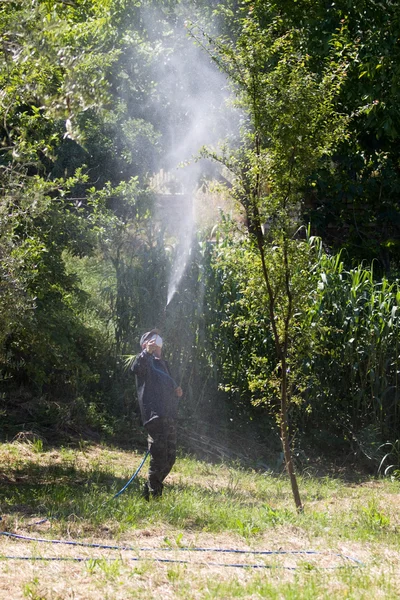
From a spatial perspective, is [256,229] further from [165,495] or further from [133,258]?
[133,258]

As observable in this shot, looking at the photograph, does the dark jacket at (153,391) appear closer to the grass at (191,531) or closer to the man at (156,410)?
the man at (156,410)

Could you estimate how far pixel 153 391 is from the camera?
7.30 metres

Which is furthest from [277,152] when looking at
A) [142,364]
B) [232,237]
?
[232,237]

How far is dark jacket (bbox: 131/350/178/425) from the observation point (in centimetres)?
726

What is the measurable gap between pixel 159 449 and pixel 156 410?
37cm

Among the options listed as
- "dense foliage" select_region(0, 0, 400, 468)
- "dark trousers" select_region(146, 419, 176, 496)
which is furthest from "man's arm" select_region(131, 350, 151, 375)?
"dense foliage" select_region(0, 0, 400, 468)

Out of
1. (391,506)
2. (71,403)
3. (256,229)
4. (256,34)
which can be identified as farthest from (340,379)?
(256,34)

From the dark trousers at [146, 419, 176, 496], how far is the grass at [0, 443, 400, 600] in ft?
0.66

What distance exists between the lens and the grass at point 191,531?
462 cm

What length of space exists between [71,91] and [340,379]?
6.07 metres

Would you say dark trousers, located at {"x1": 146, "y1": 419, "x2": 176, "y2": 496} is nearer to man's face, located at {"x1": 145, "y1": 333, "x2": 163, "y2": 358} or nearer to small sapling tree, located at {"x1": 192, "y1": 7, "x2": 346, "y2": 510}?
man's face, located at {"x1": 145, "y1": 333, "x2": 163, "y2": 358}

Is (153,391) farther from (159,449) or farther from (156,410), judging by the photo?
(159,449)

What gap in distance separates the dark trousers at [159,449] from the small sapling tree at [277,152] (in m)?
1.17

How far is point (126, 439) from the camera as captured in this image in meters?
11.2
